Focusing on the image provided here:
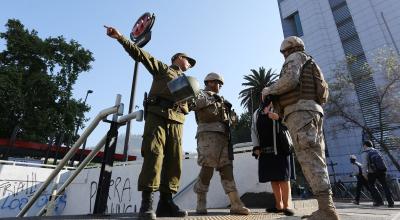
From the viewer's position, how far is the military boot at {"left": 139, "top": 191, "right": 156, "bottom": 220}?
2.42 meters

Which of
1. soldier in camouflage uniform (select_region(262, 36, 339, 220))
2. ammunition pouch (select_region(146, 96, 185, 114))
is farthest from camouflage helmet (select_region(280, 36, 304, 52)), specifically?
ammunition pouch (select_region(146, 96, 185, 114))

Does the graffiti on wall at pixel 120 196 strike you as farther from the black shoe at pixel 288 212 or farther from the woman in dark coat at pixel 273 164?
the black shoe at pixel 288 212

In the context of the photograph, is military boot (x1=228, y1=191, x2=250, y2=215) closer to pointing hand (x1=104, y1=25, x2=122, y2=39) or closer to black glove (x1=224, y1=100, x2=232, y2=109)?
black glove (x1=224, y1=100, x2=232, y2=109)

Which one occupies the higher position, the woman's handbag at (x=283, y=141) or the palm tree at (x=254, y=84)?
the palm tree at (x=254, y=84)

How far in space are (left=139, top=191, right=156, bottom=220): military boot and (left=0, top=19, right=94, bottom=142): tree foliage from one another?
2124 cm

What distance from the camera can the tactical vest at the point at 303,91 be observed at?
265cm

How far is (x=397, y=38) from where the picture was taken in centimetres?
3091

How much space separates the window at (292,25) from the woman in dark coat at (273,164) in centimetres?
4128

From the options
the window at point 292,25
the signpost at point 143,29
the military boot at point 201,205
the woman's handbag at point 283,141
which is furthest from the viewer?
the window at point 292,25

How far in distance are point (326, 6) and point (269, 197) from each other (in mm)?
41158

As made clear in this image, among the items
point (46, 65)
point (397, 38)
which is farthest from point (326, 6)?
point (46, 65)

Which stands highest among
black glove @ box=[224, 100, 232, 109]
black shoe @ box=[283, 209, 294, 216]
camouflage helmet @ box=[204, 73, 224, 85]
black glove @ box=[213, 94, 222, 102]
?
camouflage helmet @ box=[204, 73, 224, 85]

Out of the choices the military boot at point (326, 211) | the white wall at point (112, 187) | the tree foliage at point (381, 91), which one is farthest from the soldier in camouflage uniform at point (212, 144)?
the tree foliage at point (381, 91)

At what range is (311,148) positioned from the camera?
245 cm
